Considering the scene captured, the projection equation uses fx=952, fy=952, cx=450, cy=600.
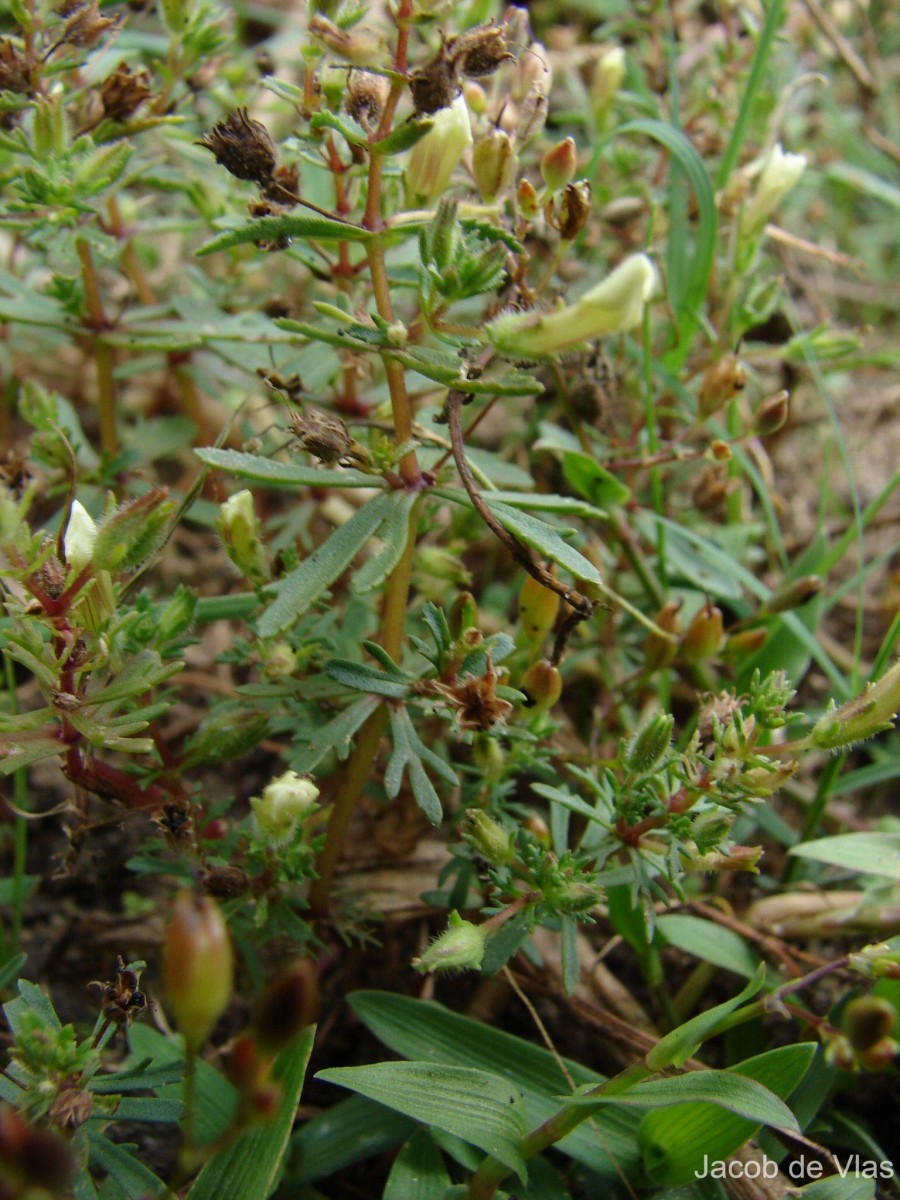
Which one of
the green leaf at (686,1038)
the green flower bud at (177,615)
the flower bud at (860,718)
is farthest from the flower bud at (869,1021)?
the green flower bud at (177,615)

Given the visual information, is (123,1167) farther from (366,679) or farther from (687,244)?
(687,244)

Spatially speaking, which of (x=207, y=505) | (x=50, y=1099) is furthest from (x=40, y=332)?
(x=50, y=1099)

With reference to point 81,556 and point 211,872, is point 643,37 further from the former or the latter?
point 211,872

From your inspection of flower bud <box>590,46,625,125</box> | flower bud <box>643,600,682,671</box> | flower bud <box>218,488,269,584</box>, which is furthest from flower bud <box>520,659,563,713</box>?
flower bud <box>590,46,625,125</box>

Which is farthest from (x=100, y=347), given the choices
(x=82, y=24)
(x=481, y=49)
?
(x=481, y=49)

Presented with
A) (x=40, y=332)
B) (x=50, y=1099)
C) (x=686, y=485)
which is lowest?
(x=50, y=1099)

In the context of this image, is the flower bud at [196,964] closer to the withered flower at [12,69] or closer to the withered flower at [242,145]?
the withered flower at [242,145]

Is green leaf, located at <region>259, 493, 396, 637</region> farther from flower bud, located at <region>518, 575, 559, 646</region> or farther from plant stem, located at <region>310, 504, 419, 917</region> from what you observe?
flower bud, located at <region>518, 575, 559, 646</region>
